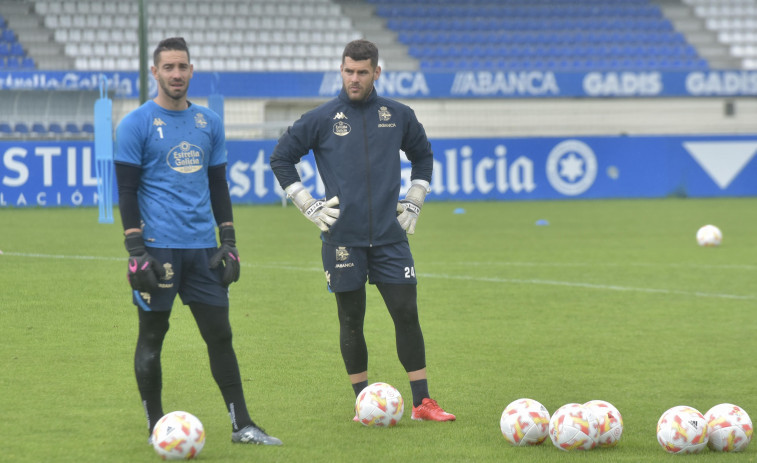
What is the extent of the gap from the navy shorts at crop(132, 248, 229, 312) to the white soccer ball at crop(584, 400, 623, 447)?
75.0 inches

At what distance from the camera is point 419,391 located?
5.89 meters

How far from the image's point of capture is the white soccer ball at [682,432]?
198 inches

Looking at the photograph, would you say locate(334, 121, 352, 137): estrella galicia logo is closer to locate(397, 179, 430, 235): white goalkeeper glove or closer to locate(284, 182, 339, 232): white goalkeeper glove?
locate(284, 182, 339, 232): white goalkeeper glove

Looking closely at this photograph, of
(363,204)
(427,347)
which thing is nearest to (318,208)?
(363,204)

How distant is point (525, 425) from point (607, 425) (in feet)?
1.30

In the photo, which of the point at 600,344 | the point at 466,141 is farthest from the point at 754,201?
the point at 600,344

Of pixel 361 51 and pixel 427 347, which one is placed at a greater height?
pixel 361 51

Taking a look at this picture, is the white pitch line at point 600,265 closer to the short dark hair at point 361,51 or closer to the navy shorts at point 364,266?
the navy shorts at point 364,266

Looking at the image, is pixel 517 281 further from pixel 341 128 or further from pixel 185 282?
pixel 185 282

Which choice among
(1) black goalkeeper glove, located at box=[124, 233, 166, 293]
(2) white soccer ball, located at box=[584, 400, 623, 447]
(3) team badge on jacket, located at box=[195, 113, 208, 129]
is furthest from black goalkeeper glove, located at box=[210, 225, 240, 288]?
(2) white soccer ball, located at box=[584, 400, 623, 447]

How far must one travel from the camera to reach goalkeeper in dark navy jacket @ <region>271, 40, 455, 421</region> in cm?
579

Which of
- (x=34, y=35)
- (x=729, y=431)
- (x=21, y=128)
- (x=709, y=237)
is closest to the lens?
(x=729, y=431)

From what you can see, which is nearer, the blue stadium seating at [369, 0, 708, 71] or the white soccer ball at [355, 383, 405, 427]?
the white soccer ball at [355, 383, 405, 427]

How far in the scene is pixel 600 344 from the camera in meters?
8.23
